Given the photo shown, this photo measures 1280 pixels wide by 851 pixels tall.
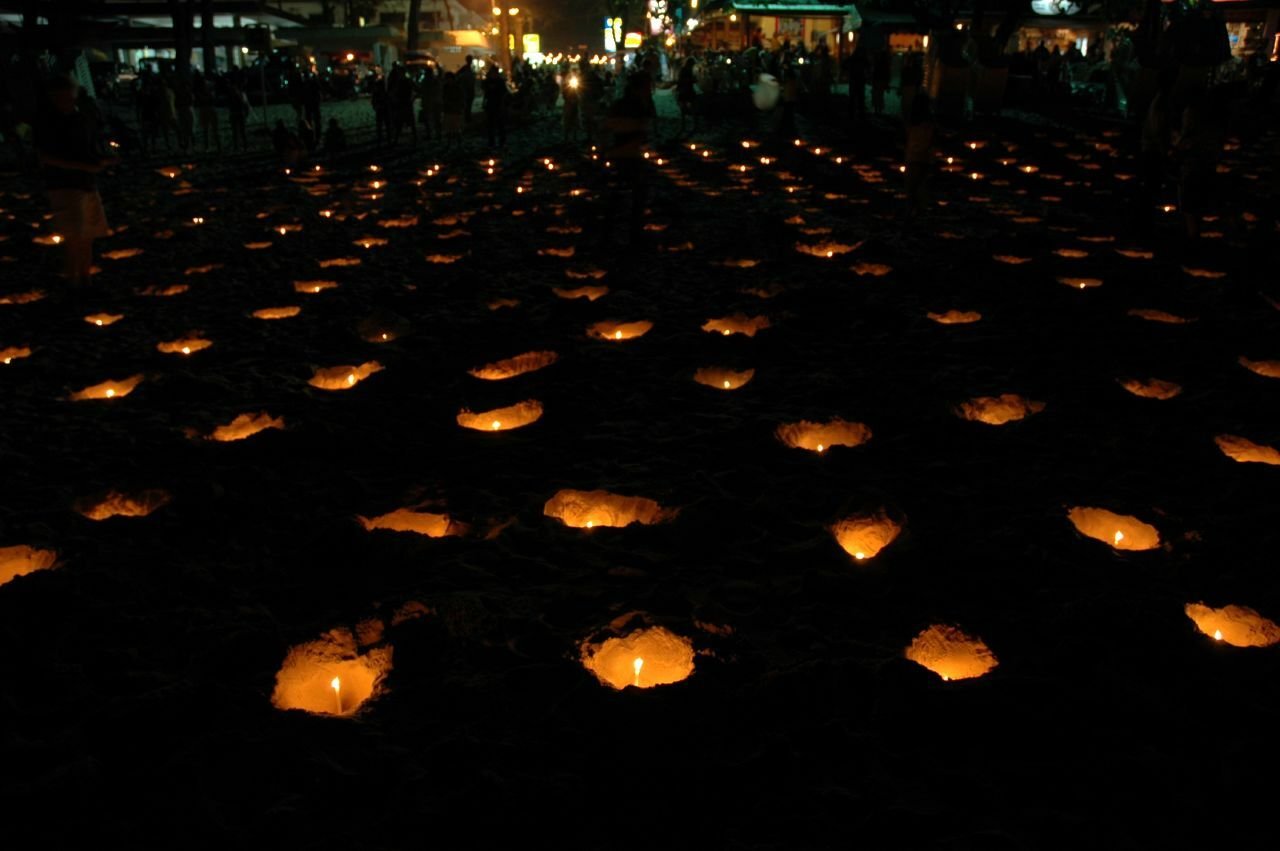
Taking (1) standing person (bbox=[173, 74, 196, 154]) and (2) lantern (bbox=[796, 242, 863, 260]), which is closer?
(2) lantern (bbox=[796, 242, 863, 260])

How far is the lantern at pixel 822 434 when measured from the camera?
449cm

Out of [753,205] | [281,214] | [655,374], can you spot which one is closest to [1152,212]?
[753,205]

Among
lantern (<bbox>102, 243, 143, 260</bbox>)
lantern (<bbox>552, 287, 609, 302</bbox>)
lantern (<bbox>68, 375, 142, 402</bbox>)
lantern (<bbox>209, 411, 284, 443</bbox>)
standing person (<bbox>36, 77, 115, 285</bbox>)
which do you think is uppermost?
standing person (<bbox>36, 77, 115, 285</bbox>)

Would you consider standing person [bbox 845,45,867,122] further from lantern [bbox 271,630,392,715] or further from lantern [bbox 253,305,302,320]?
lantern [bbox 271,630,392,715]

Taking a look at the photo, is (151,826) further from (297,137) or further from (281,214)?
(297,137)

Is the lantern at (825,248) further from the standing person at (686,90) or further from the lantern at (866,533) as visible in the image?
the standing person at (686,90)

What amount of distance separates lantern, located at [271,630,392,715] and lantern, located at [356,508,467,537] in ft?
2.60

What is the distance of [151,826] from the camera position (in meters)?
2.27

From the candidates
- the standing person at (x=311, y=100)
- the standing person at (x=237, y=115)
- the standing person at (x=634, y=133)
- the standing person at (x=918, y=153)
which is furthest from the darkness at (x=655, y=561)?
the standing person at (x=311, y=100)

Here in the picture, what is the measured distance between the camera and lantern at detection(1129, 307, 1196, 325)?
6177 millimetres

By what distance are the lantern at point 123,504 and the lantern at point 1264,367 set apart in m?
6.79

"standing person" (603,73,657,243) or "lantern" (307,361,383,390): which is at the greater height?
"standing person" (603,73,657,243)

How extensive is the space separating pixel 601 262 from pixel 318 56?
39915 millimetres

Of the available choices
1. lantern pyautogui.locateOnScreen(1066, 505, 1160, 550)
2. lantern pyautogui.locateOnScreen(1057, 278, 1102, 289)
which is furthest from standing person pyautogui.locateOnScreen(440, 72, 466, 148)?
lantern pyautogui.locateOnScreen(1066, 505, 1160, 550)
